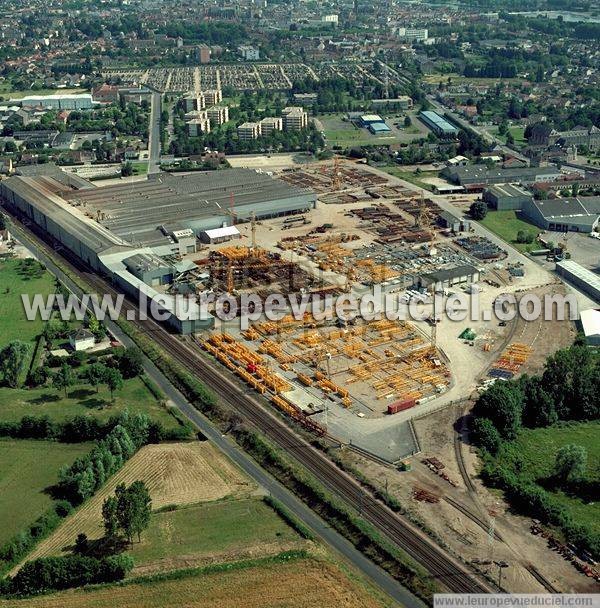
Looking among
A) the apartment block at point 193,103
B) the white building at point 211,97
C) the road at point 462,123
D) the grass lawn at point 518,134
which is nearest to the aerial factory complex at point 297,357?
the apartment block at point 193,103

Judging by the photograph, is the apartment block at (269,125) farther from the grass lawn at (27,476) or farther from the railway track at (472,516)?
the railway track at (472,516)

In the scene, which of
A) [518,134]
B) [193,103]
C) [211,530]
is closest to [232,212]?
[211,530]

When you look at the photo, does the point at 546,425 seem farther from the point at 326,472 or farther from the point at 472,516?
the point at 326,472

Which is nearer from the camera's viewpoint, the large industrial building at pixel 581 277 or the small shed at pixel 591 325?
the small shed at pixel 591 325

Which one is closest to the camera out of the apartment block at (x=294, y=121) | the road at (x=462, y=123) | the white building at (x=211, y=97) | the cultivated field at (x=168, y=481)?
the cultivated field at (x=168, y=481)

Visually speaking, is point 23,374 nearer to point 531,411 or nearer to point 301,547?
point 301,547

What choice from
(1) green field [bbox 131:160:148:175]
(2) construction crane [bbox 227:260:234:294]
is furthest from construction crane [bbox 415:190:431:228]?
(1) green field [bbox 131:160:148:175]
